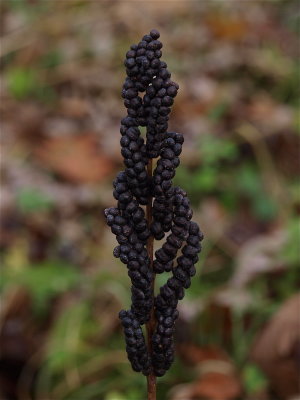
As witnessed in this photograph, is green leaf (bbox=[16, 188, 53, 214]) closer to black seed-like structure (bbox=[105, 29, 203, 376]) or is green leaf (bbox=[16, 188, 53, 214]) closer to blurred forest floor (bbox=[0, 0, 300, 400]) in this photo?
blurred forest floor (bbox=[0, 0, 300, 400])

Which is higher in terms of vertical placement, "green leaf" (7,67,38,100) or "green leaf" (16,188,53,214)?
"green leaf" (7,67,38,100)

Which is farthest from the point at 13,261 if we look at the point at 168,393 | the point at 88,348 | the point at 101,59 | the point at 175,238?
the point at 101,59

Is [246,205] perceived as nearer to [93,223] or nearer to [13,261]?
[93,223]

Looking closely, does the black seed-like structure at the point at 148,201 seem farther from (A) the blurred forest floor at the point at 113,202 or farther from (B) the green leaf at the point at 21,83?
(B) the green leaf at the point at 21,83

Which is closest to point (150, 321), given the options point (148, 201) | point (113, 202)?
point (148, 201)

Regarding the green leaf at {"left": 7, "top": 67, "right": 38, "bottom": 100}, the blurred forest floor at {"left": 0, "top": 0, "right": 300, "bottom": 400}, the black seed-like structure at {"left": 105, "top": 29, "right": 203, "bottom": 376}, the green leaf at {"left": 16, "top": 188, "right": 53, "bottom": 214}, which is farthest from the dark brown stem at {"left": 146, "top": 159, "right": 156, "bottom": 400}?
the green leaf at {"left": 7, "top": 67, "right": 38, "bottom": 100}

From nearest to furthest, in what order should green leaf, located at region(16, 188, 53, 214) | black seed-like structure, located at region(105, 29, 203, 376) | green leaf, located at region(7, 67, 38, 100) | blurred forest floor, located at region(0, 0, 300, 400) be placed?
black seed-like structure, located at region(105, 29, 203, 376)
blurred forest floor, located at region(0, 0, 300, 400)
green leaf, located at region(16, 188, 53, 214)
green leaf, located at region(7, 67, 38, 100)
